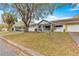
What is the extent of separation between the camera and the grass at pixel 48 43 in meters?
1.86

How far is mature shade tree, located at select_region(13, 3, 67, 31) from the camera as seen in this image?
1.86 m

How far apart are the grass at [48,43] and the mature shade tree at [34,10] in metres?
0.14

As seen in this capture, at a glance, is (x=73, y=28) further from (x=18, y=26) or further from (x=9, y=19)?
(x=9, y=19)

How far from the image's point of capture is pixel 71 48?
1.87 metres

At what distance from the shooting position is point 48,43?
6.16 feet

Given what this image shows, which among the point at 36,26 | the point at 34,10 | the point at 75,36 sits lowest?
the point at 75,36

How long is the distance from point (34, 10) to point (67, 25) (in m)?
0.37

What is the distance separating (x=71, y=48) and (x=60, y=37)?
0.52ft

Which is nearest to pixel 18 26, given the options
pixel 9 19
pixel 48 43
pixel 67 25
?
pixel 9 19

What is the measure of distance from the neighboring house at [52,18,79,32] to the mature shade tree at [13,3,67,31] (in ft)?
0.46

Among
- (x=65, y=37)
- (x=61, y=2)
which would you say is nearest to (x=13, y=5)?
(x=61, y=2)

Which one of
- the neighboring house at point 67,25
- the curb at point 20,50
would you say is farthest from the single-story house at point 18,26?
the neighboring house at point 67,25

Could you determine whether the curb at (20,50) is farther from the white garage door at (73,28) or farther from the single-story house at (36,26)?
the white garage door at (73,28)

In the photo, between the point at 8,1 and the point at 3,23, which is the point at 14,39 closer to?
the point at 3,23
